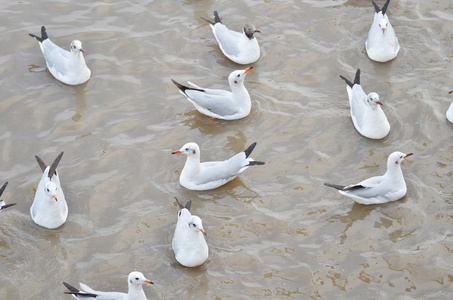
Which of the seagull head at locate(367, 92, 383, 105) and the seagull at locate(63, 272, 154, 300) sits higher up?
the seagull head at locate(367, 92, 383, 105)

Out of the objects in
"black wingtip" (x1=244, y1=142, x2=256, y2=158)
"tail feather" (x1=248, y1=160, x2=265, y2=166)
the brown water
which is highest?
"black wingtip" (x1=244, y1=142, x2=256, y2=158)

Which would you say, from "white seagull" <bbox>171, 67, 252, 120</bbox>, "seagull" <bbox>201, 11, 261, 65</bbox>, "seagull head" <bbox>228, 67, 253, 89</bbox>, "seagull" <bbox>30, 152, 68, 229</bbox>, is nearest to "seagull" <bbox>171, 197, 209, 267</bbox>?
"seagull" <bbox>30, 152, 68, 229</bbox>

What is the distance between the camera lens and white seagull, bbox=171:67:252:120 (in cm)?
988

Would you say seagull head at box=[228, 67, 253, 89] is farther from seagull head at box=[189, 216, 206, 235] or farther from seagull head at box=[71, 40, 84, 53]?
Result: seagull head at box=[189, 216, 206, 235]

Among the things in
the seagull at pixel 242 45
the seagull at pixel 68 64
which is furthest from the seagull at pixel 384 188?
the seagull at pixel 68 64

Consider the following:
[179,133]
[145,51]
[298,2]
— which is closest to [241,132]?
[179,133]

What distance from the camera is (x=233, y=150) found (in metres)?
9.62

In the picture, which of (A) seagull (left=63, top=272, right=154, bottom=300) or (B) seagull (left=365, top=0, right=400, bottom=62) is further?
(B) seagull (left=365, top=0, right=400, bottom=62)

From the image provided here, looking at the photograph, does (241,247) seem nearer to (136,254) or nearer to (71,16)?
(136,254)

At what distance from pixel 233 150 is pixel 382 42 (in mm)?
3087

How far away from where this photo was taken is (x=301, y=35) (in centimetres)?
1149

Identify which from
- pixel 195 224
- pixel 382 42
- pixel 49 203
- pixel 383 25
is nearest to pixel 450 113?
pixel 382 42

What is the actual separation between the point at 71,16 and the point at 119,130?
308cm

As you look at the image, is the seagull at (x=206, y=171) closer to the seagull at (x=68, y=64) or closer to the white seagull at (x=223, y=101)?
the white seagull at (x=223, y=101)
